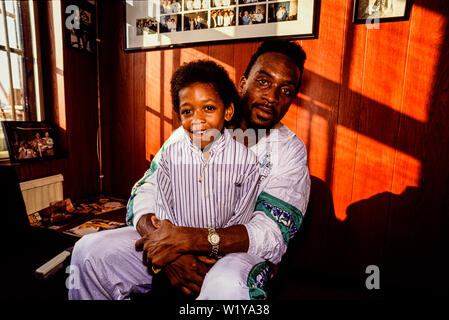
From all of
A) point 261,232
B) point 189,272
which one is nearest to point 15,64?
point 189,272

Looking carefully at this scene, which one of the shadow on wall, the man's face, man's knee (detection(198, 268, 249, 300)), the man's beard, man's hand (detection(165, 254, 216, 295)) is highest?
the man's face

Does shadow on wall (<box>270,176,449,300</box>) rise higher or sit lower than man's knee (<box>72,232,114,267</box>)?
lower

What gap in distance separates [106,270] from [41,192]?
4.94ft

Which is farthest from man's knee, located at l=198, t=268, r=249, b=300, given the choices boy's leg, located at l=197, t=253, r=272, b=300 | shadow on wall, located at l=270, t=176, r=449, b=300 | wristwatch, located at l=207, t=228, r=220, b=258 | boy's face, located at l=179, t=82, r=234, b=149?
shadow on wall, located at l=270, t=176, r=449, b=300

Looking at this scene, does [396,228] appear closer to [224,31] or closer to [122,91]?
[224,31]

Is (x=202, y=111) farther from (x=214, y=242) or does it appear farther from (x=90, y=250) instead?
(x=90, y=250)

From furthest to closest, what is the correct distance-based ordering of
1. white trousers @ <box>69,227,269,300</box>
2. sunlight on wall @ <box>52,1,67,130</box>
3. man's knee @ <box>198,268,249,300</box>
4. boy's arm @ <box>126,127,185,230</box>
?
sunlight on wall @ <box>52,1,67,130</box> < boy's arm @ <box>126,127,185,230</box> < white trousers @ <box>69,227,269,300</box> < man's knee @ <box>198,268,249,300</box>

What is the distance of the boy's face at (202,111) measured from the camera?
105cm

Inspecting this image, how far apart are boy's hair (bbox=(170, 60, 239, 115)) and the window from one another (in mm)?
1760

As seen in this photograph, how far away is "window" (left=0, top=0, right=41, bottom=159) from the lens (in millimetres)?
1989

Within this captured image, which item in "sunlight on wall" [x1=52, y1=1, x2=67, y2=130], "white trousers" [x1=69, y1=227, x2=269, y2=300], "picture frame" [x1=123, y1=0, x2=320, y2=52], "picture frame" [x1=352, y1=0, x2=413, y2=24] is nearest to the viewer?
"white trousers" [x1=69, y1=227, x2=269, y2=300]
